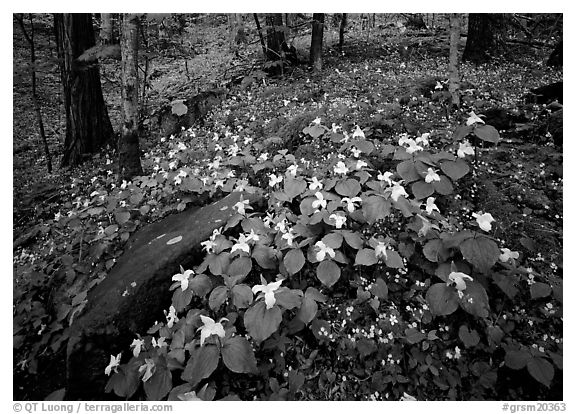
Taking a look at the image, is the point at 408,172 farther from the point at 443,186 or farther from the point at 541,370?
the point at 541,370

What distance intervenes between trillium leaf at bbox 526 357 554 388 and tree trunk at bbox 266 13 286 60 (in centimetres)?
727

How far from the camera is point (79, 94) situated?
5.76 metres

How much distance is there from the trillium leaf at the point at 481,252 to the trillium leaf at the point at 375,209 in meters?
0.68

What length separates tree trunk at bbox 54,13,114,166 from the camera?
555 centimetres

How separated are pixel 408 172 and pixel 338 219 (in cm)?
96

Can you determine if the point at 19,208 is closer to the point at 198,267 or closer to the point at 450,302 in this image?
the point at 198,267

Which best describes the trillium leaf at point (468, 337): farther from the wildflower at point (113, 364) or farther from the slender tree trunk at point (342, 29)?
the slender tree trunk at point (342, 29)

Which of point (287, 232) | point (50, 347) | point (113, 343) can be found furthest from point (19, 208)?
point (287, 232)

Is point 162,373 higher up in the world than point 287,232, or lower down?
lower down

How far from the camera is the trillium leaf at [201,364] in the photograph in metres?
2.09

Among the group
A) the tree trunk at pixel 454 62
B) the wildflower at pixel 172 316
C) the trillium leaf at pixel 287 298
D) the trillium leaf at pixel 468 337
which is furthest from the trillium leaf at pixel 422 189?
the wildflower at pixel 172 316

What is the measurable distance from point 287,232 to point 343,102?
3.32 m

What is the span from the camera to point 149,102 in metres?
7.43

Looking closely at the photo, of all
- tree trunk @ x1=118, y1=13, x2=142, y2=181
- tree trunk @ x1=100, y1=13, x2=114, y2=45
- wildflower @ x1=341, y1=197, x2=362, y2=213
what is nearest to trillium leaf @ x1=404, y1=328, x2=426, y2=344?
wildflower @ x1=341, y1=197, x2=362, y2=213
